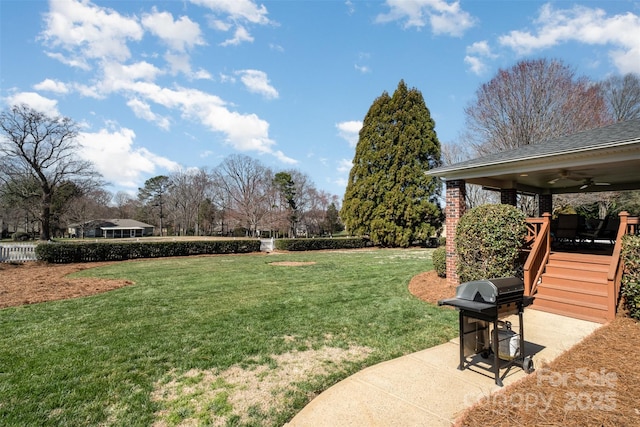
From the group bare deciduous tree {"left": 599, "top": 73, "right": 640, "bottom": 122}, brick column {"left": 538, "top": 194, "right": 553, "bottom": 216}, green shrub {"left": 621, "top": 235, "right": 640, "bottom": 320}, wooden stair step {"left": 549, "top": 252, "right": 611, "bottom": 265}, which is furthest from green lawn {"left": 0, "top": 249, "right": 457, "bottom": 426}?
bare deciduous tree {"left": 599, "top": 73, "right": 640, "bottom": 122}

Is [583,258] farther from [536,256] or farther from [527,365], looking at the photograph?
[527,365]

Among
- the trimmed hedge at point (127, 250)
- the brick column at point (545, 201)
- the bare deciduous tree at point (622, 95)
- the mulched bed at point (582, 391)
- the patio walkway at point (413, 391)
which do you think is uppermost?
the bare deciduous tree at point (622, 95)

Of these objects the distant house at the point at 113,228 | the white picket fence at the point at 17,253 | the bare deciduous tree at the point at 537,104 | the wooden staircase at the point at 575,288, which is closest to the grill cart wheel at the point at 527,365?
the wooden staircase at the point at 575,288

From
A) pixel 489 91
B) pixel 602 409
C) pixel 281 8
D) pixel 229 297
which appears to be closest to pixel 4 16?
pixel 281 8

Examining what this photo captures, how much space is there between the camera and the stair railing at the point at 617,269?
5.05m

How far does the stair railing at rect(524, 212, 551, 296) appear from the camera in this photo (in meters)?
6.14

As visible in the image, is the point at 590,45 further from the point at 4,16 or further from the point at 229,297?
the point at 4,16

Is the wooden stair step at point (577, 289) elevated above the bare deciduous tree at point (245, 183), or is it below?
below

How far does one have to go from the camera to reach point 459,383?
10.3ft

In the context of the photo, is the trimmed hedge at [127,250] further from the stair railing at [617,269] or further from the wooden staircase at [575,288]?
the stair railing at [617,269]

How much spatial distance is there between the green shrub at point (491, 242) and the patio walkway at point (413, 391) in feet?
6.77

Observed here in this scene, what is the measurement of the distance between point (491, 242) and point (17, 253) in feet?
61.7

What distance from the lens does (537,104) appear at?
682 inches

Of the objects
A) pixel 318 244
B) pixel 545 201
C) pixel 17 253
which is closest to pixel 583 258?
pixel 545 201
